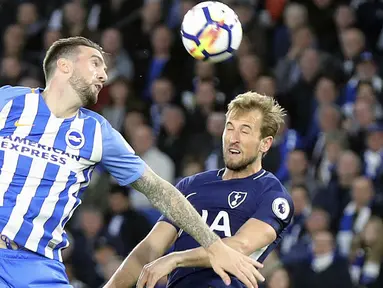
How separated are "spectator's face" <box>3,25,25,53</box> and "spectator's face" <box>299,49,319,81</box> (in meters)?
3.92

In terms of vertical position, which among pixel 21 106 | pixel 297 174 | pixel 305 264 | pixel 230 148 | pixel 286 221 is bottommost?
pixel 305 264

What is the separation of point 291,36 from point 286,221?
6.06 m

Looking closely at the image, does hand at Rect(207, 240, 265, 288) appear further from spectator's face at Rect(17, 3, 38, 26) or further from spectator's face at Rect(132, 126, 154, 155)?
spectator's face at Rect(17, 3, 38, 26)

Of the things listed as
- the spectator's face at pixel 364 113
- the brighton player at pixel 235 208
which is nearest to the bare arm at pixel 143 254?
the brighton player at pixel 235 208

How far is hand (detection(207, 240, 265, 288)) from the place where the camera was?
191 inches

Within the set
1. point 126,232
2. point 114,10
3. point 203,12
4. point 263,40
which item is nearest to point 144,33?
point 114,10

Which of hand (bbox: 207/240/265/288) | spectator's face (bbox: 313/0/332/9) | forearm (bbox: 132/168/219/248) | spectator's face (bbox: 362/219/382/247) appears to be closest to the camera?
hand (bbox: 207/240/265/288)

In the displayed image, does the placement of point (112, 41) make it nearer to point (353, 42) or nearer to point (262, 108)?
point (353, 42)

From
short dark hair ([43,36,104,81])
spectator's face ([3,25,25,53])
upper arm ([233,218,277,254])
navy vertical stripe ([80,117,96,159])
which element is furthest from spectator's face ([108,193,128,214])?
navy vertical stripe ([80,117,96,159])

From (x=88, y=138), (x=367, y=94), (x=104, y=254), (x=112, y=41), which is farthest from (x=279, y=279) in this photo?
(x=112, y=41)

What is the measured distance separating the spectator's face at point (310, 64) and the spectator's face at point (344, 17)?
0.53 meters

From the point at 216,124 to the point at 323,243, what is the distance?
81.9 inches

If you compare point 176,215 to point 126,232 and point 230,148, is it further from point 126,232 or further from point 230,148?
point 126,232

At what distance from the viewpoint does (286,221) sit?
570cm
